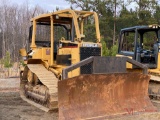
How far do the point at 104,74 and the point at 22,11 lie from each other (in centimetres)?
3959

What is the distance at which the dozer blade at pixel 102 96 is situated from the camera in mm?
6008

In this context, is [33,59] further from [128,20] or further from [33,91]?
[128,20]

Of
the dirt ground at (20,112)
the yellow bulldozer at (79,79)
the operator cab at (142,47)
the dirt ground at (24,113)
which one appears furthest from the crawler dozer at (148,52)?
the dirt ground at (20,112)

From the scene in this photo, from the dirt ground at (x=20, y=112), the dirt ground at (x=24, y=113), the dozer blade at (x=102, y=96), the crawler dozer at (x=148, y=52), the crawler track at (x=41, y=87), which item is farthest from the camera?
the crawler dozer at (x=148, y=52)

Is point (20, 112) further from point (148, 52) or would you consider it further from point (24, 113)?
point (148, 52)

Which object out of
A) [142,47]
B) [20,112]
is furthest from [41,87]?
[142,47]

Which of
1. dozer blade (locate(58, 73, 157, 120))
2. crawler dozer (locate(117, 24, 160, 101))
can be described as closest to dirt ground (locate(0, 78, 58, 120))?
dozer blade (locate(58, 73, 157, 120))

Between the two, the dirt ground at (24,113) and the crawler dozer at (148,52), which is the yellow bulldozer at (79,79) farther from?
the crawler dozer at (148,52)

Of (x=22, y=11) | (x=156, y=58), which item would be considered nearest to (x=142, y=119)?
(x=156, y=58)

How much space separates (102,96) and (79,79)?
27.9 inches

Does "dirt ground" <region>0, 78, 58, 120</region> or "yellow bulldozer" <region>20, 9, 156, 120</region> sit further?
"dirt ground" <region>0, 78, 58, 120</region>

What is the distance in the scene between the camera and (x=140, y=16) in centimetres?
2867

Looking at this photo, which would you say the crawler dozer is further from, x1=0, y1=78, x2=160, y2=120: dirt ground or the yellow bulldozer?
the yellow bulldozer

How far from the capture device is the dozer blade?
6.01 m
